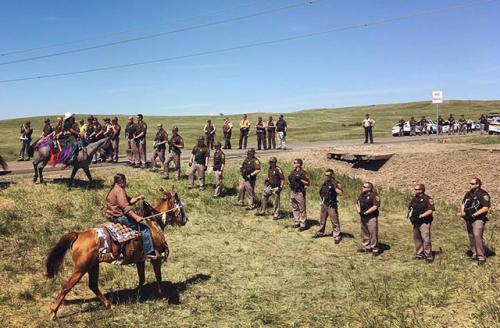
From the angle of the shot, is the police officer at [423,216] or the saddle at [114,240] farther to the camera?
the police officer at [423,216]

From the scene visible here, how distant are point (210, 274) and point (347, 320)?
417 centimetres

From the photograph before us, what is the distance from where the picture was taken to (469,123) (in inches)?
2089

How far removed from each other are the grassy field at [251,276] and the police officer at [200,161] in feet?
4.50

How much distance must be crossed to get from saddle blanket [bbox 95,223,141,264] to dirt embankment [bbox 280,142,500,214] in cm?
1513

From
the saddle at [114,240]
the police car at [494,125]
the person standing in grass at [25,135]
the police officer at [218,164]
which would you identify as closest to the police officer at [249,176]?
the police officer at [218,164]

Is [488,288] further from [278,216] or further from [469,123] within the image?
[469,123]

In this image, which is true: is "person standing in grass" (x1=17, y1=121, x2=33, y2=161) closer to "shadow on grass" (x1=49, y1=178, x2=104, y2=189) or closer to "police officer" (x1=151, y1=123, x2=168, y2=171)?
"shadow on grass" (x1=49, y1=178, x2=104, y2=189)

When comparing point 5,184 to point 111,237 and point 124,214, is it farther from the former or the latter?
point 111,237

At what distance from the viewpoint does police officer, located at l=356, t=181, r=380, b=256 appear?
541 inches

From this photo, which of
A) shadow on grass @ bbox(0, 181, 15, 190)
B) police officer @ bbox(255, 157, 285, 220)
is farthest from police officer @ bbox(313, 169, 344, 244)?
shadow on grass @ bbox(0, 181, 15, 190)

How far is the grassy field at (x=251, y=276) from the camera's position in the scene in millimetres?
9633

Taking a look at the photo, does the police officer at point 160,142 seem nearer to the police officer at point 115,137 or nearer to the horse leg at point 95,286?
the police officer at point 115,137

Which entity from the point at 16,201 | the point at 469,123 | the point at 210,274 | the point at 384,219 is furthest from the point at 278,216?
the point at 469,123

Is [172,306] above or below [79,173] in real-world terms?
below
